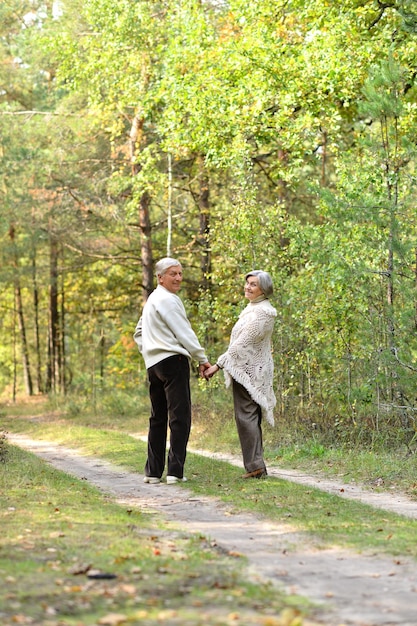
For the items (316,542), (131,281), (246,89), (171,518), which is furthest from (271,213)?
(131,281)

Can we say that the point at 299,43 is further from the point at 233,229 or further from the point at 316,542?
the point at 316,542

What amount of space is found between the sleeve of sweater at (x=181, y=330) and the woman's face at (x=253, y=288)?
77cm

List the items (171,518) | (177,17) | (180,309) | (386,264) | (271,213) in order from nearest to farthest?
(171,518)
(180,309)
(386,264)
(271,213)
(177,17)

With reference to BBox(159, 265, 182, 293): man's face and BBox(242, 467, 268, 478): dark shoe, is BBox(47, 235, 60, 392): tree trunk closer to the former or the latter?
BBox(159, 265, 182, 293): man's face

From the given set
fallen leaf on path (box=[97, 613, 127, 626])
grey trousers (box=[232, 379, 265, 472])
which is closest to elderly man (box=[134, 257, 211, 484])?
grey trousers (box=[232, 379, 265, 472])

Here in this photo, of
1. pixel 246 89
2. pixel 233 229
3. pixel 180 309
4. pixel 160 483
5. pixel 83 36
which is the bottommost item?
pixel 160 483

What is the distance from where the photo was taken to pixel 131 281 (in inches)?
1143

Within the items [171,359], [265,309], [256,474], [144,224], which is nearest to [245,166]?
[265,309]

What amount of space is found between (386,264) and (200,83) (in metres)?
6.32

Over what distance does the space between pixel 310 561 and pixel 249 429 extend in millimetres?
3995

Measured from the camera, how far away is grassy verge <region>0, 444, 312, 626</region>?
4246mm

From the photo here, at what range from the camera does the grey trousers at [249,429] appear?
952 centimetres

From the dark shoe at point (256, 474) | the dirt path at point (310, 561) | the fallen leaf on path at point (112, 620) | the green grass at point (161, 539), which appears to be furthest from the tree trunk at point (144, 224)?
the fallen leaf on path at point (112, 620)

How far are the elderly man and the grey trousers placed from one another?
20.9 inches
